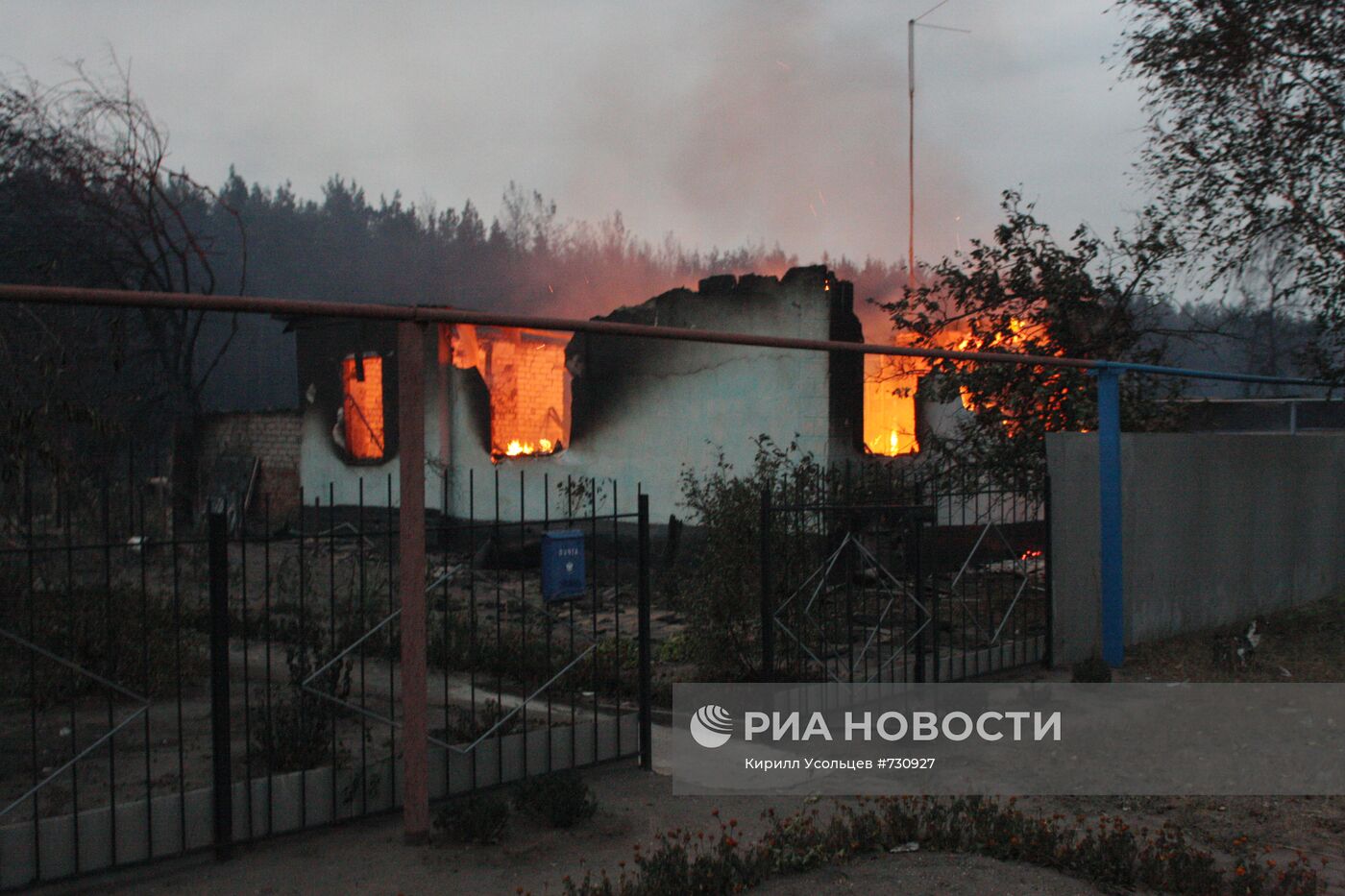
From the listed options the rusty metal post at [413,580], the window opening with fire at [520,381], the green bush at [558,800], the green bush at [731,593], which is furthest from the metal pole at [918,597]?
the window opening with fire at [520,381]

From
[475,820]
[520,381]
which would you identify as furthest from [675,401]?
[475,820]

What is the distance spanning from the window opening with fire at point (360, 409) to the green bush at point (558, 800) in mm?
17133

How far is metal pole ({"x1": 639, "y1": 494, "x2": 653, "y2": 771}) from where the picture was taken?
626cm

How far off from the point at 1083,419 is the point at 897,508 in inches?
207

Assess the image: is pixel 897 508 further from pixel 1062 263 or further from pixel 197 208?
pixel 197 208

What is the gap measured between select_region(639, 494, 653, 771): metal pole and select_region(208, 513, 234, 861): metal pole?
2.28m

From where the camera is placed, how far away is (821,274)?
15.5m

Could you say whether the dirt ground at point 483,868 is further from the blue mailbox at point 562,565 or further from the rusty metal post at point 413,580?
the blue mailbox at point 562,565

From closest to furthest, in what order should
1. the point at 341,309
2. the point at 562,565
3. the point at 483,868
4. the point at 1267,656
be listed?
the point at 341,309
the point at 483,868
the point at 562,565
the point at 1267,656

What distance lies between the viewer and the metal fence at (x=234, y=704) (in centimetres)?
479

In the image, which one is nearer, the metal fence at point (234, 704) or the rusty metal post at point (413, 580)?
the metal fence at point (234, 704)

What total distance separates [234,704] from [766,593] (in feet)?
13.6

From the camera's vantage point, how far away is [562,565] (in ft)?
22.6

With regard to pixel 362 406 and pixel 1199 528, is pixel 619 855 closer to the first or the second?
pixel 1199 528
